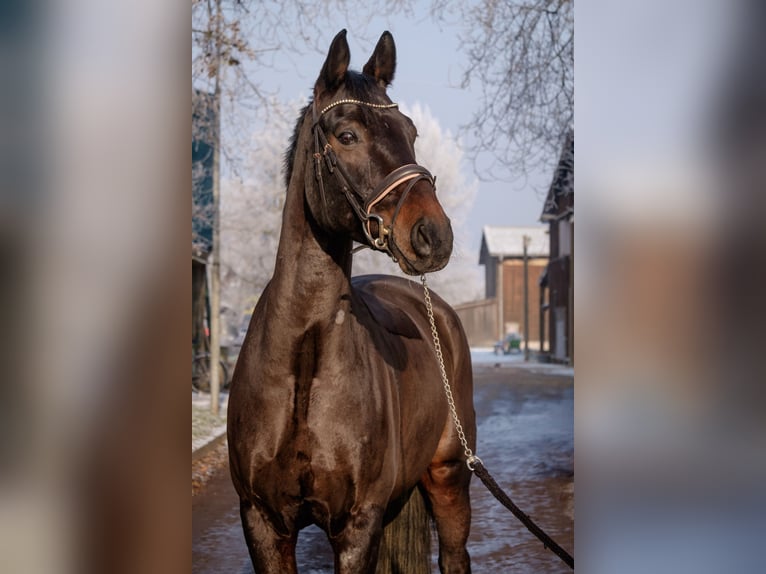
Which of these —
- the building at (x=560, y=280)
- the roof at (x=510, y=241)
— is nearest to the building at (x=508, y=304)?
the roof at (x=510, y=241)

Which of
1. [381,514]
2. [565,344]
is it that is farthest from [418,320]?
[565,344]

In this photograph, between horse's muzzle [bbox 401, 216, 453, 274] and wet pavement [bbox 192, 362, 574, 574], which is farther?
wet pavement [bbox 192, 362, 574, 574]

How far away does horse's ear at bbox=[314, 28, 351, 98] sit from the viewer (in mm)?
2558

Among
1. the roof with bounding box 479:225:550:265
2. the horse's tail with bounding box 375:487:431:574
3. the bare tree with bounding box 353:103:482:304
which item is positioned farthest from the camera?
the roof with bounding box 479:225:550:265

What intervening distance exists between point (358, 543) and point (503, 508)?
4.89 metres

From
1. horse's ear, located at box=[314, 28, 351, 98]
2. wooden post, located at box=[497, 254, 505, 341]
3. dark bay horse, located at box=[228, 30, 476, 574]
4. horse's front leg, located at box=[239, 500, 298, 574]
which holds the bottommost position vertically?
wooden post, located at box=[497, 254, 505, 341]

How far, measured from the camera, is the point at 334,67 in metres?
2.60

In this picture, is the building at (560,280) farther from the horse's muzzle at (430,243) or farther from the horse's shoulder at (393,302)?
the horse's muzzle at (430,243)

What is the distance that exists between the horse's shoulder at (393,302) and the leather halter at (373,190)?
0.73m

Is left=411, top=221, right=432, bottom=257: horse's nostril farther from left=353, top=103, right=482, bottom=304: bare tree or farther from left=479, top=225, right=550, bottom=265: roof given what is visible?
left=479, top=225, right=550, bottom=265: roof

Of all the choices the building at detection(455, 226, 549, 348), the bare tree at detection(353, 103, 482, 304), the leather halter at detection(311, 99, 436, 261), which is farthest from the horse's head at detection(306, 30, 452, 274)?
the building at detection(455, 226, 549, 348)

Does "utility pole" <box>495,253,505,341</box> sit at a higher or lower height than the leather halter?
lower

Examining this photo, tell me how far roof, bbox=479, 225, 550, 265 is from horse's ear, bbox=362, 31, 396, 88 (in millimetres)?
36564
